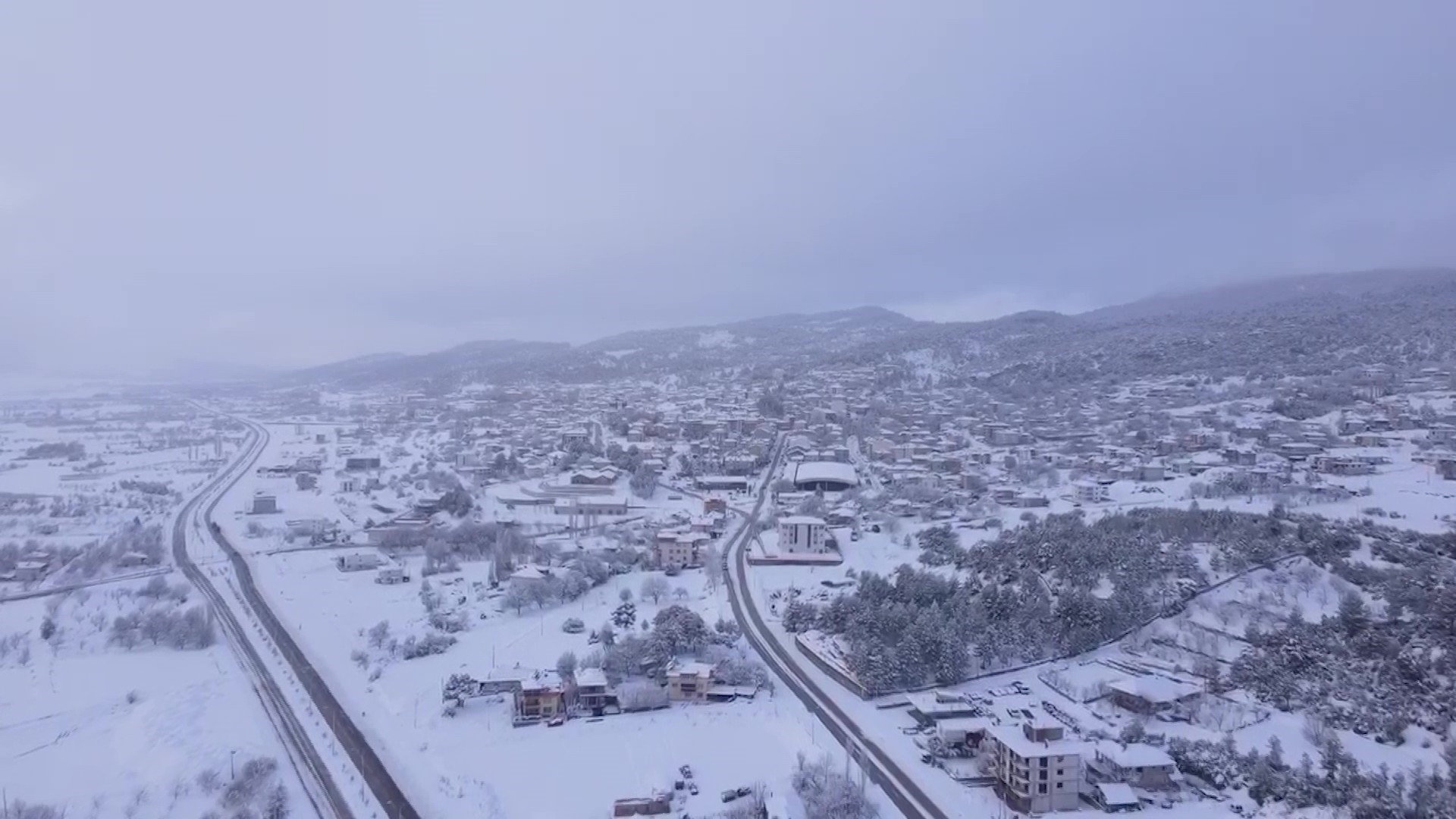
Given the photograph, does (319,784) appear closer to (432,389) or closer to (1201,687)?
(1201,687)

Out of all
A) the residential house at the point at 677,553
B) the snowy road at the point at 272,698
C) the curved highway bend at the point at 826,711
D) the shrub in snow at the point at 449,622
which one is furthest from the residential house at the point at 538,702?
the residential house at the point at 677,553

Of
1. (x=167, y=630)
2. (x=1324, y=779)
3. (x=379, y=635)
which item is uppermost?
(x=167, y=630)

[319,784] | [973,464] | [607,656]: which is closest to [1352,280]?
[973,464]

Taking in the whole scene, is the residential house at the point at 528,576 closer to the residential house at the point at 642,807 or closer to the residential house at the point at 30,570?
the residential house at the point at 642,807

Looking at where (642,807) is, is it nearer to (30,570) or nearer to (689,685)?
(689,685)

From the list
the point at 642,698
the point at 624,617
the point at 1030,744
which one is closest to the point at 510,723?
the point at 642,698

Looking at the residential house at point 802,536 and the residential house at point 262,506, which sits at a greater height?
the residential house at point 262,506
